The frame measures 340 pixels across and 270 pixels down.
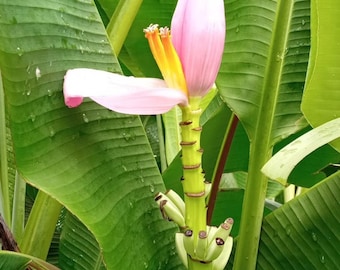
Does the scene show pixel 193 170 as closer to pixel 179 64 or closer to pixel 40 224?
pixel 179 64

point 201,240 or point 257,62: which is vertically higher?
point 257,62

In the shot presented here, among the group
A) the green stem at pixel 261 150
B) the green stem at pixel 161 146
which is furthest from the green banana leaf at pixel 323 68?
the green stem at pixel 161 146

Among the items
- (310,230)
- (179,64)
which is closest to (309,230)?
(310,230)

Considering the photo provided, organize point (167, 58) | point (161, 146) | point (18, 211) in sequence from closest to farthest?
1. point (167, 58)
2. point (18, 211)
3. point (161, 146)

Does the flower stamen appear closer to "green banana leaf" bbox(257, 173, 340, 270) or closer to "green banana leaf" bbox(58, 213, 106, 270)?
"green banana leaf" bbox(257, 173, 340, 270)

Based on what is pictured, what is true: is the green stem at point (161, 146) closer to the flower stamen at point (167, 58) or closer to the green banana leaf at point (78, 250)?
the green banana leaf at point (78, 250)

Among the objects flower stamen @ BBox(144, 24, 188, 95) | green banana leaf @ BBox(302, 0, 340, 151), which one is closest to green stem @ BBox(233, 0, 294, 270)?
green banana leaf @ BBox(302, 0, 340, 151)

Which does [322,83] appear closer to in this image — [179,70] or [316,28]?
[316,28]

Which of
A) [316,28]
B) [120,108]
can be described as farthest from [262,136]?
[120,108]
